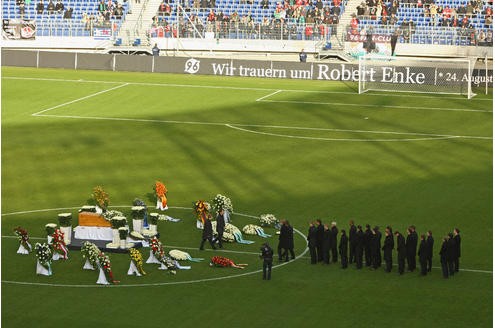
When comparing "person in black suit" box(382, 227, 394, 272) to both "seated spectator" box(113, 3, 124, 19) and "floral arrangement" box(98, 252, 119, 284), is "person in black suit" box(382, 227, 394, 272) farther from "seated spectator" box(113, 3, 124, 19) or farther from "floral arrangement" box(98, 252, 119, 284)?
"seated spectator" box(113, 3, 124, 19)

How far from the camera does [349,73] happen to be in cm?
7831

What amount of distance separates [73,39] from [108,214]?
58.9 metres

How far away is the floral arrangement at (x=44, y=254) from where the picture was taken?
33812mm

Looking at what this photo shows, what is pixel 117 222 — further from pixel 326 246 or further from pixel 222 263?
pixel 326 246

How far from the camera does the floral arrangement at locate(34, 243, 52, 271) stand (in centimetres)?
3381

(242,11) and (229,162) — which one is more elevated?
(242,11)

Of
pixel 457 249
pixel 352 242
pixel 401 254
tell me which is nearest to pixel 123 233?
pixel 352 242

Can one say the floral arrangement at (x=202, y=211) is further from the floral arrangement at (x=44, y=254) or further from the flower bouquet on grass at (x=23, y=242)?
the floral arrangement at (x=44, y=254)

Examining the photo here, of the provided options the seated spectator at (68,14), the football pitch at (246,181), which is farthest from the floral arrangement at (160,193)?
the seated spectator at (68,14)

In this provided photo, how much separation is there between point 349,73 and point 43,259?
46848 millimetres

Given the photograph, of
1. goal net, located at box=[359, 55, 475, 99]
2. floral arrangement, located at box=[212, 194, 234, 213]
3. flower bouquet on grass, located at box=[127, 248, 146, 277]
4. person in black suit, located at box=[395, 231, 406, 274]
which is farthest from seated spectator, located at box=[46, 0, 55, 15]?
person in black suit, located at box=[395, 231, 406, 274]

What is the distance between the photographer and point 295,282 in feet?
110

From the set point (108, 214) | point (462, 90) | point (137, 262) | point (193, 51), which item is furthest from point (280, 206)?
point (193, 51)

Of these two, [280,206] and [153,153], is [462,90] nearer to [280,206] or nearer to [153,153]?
[153,153]
